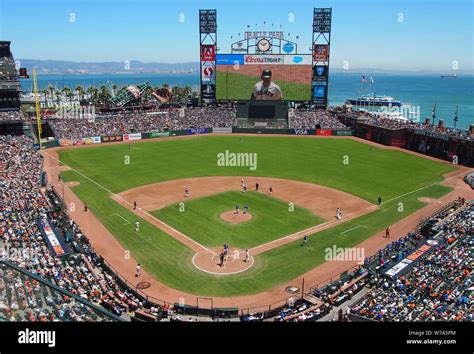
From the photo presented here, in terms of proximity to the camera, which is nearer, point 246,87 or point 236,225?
point 236,225

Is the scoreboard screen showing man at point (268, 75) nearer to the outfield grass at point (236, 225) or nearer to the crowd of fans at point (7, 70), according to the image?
the crowd of fans at point (7, 70)

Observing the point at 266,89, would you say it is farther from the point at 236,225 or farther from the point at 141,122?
the point at 236,225

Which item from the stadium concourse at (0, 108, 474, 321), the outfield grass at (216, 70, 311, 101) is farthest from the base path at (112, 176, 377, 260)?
the outfield grass at (216, 70, 311, 101)

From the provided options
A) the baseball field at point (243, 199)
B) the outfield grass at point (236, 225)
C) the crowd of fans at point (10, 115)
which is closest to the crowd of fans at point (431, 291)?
the baseball field at point (243, 199)

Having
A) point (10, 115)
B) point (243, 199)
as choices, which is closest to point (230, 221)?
point (243, 199)

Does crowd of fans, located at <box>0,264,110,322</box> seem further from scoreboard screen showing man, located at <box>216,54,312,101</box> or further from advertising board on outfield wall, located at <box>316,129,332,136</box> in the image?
scoreboard screen showing man, located at <box>216,54,312,101</box>

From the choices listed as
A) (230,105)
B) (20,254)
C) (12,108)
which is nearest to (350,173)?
(20,254)
